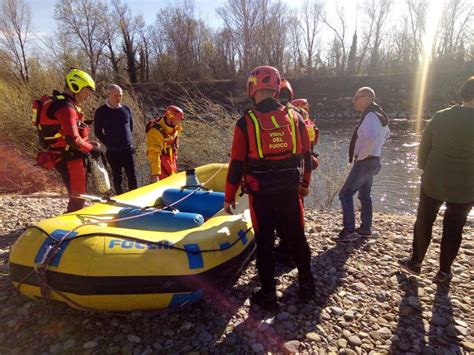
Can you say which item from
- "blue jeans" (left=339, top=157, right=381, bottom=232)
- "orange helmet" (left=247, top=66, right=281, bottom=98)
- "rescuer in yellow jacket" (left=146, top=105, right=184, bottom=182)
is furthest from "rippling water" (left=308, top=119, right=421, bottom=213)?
"orange helmet" (left=247, top=66, right=281, bottom=98)

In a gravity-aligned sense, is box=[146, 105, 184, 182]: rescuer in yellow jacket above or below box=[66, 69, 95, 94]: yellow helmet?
below

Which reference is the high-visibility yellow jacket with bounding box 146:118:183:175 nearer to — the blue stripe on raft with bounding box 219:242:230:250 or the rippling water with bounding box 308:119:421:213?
the blue stripe on raft with bounding box 219:242:230:250

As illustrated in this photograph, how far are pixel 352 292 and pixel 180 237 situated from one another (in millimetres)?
1513

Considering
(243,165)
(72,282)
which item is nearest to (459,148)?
(243,165)

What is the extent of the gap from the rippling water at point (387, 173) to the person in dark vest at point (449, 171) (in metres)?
3.91

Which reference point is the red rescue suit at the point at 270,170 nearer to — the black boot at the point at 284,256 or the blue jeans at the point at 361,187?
the black boot at the point at 284,256

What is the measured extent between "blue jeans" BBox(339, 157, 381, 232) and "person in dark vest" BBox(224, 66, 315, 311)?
134cm

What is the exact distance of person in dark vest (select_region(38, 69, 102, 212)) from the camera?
10.7 ft

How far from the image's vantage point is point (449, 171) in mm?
2715

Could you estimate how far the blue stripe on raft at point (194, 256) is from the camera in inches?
95.5

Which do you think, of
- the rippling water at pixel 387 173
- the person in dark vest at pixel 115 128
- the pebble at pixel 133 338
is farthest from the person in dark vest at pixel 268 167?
the rippling water at pixel 387 173

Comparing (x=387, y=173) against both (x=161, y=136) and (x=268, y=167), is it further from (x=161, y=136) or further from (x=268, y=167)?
(x=268, y=167)

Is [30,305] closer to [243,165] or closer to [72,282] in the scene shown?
[72,282]

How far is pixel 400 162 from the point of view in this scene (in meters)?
11.3
